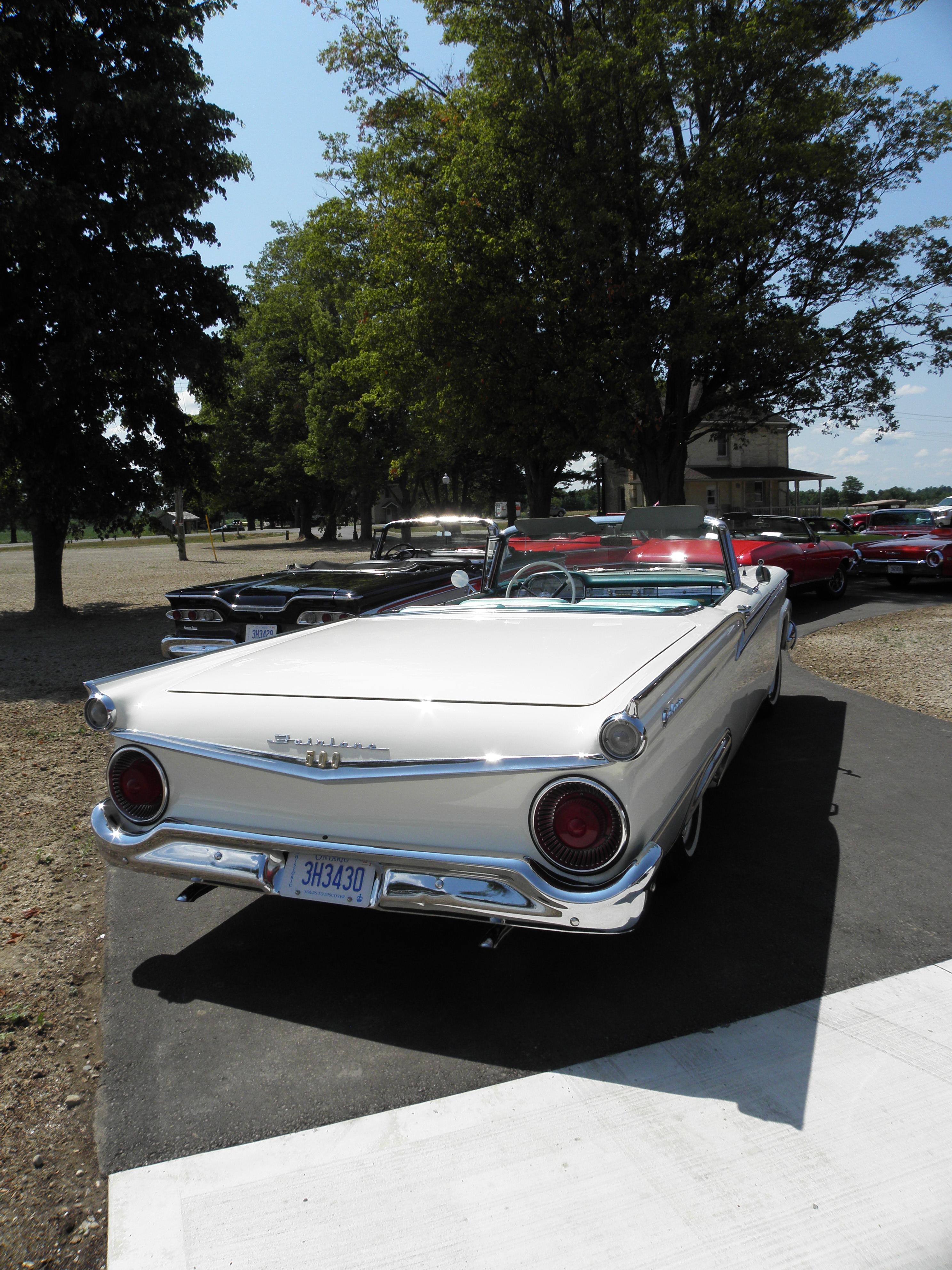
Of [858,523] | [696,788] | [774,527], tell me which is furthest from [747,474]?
[696,788]

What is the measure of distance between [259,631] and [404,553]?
2737 millimetres

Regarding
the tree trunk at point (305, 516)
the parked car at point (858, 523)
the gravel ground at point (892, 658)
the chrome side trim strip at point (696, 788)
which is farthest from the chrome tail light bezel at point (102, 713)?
the tree trunk at point (305, 516)

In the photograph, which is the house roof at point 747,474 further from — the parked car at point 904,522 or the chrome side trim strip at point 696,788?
the chrome side trim strip at point 696,788

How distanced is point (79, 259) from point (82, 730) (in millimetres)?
8553

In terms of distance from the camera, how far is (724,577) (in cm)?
501

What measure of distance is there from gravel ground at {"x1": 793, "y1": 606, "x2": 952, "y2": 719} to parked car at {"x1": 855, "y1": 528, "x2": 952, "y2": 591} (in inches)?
137

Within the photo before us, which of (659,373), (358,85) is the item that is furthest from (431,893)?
(358,85)

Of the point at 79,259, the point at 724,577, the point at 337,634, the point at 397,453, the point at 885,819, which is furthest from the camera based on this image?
the point at 397,453

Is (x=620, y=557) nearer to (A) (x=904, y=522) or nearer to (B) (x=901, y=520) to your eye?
(A) (x=904, y=522)

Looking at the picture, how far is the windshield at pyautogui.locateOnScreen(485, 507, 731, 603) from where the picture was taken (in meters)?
5.04

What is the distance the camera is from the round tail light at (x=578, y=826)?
2494 mm

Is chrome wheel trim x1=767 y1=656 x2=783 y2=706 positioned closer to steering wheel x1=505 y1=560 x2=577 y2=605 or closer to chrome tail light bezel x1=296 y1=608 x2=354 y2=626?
steering wheel x1=505 y1=560 x2=577 y2=605

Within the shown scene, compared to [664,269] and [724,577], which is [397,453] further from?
[724,577]

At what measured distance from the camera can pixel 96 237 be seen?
13.2 meters
